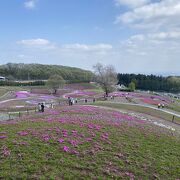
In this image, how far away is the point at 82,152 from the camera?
14500 mm

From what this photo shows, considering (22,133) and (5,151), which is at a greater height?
(22,133)

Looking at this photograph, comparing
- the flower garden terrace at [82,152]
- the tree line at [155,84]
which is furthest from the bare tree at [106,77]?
the tree line at [155,84]

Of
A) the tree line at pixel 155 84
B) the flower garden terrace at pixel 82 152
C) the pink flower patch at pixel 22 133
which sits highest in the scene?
the tree line at pixel 155 84

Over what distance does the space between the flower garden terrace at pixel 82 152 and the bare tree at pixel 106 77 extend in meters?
47.5

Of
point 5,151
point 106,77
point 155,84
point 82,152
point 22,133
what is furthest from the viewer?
point 155,84

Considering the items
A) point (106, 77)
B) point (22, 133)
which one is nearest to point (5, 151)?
point (22, 133)

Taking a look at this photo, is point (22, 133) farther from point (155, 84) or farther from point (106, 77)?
point (155, 84)

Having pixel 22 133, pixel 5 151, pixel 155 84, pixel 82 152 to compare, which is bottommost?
pixel 82 152

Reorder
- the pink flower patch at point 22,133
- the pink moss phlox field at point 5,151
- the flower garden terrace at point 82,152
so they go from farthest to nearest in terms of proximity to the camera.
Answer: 1. the pink flower patch at point 22,133
2. the pink moss phlox field at point 5,151
3. the flower garden terrace at point 82,152

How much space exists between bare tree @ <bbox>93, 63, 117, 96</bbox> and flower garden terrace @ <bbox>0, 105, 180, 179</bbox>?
47.5 meters

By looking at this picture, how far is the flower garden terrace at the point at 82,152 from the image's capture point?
11.9 metres

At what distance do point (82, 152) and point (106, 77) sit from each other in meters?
54.8

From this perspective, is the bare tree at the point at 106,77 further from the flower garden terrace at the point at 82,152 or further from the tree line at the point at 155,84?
the tree line at the point at 155,84

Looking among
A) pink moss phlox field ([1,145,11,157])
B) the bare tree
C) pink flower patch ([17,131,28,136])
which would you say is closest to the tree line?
the bare tree
